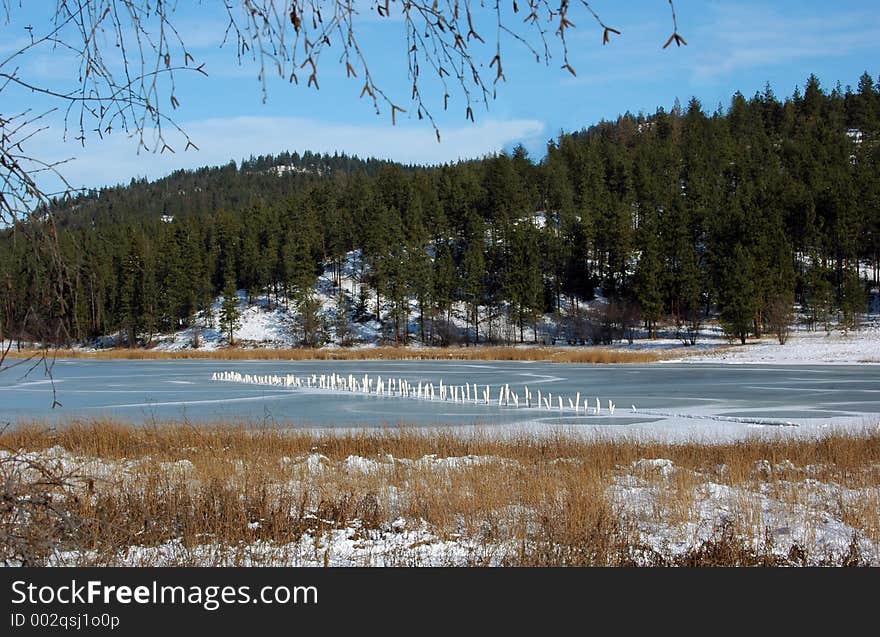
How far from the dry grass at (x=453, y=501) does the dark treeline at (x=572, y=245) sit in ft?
167

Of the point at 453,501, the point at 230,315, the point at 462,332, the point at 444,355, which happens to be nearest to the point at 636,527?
the point at 453,501

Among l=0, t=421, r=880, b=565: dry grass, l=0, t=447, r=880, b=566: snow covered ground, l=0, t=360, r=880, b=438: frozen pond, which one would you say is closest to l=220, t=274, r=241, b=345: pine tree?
l=0, t=360, r=880, b=438: frozen pond

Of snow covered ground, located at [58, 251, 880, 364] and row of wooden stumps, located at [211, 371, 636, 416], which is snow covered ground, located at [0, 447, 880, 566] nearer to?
row of wooden stumps, located at [211, 371, 636, 416]

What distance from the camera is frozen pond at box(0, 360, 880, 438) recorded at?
808 inches

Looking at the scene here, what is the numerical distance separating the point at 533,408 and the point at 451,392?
6000mm

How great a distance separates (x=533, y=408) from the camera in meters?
24.0

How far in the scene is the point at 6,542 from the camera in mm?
4750

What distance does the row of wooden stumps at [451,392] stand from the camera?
24.7 metres

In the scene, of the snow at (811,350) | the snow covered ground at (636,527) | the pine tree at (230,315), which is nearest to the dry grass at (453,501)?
the snow covered ground at (636,527)

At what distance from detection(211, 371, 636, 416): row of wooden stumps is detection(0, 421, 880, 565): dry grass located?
360 inches

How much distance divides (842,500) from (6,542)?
912 centimetres

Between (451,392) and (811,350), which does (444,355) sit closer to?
(811,350)

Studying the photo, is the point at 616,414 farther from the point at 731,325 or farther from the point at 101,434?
the point at 731,325

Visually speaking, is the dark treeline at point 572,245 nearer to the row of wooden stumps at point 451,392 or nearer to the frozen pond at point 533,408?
the frozen pond at point 533,408
